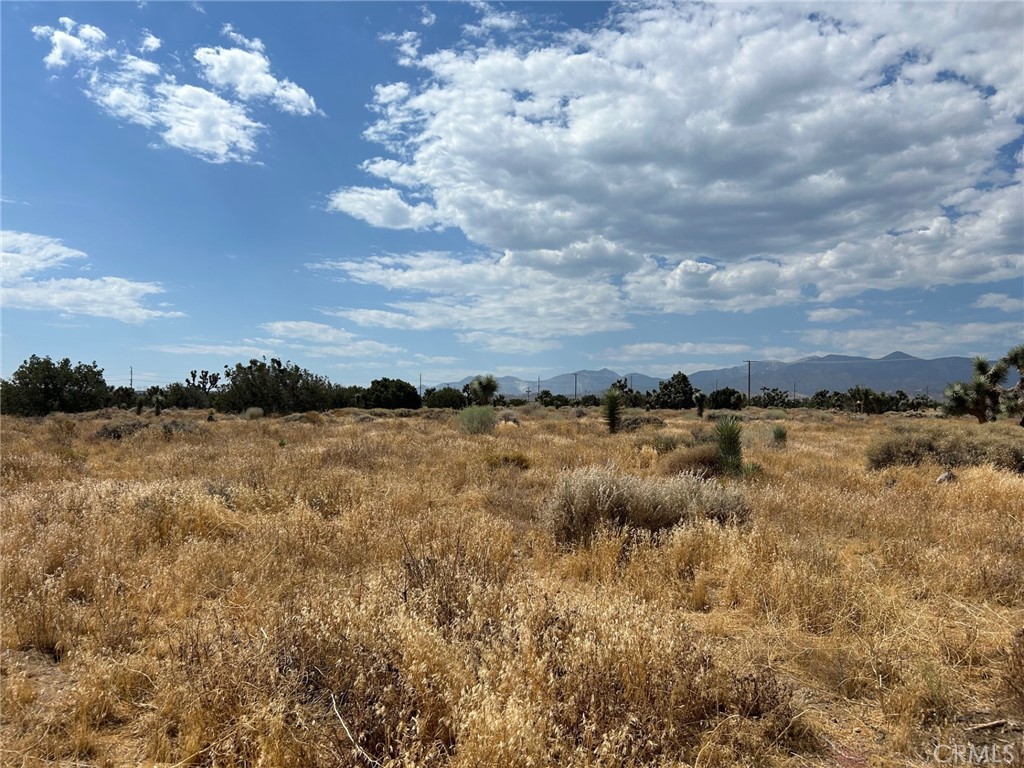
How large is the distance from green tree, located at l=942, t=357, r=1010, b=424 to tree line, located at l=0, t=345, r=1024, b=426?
0.05m

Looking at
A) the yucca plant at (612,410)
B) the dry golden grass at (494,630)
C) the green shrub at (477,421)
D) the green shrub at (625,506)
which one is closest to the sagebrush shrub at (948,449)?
the dry golden grass at (494,630)

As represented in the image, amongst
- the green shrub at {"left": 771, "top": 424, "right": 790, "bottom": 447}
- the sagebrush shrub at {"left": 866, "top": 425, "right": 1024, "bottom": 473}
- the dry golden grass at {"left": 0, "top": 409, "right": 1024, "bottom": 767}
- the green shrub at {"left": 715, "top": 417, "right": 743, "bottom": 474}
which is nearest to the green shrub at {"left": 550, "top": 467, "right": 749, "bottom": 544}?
the dry golden grass at {"left": 0, "top": 409, "right": 1024, "bottom": 767}

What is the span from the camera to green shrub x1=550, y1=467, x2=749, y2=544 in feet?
22.8

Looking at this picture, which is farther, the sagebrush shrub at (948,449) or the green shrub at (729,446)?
the sagebrush shrub at (948,449)

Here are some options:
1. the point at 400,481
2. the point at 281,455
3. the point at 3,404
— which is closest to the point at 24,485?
the point at 281,455

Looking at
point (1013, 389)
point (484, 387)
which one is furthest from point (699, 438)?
point (484, 387)

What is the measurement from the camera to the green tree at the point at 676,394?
60.8 metres

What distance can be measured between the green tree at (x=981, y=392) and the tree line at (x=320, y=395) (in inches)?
1.8

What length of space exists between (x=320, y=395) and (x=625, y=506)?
1717 inches

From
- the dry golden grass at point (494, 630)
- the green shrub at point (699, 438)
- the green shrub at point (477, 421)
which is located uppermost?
the green shrub at point (477, 421)

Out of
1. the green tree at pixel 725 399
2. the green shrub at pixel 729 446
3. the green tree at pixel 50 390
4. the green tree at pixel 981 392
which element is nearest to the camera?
the green shrub at pixel 729 446

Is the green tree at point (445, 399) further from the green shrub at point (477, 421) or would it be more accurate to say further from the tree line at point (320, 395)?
the green shrub at point (477, 421)

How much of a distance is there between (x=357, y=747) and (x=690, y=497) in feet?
19.9

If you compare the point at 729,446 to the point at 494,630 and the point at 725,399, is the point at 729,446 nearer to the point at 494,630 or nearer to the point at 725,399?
the point at 494,630
